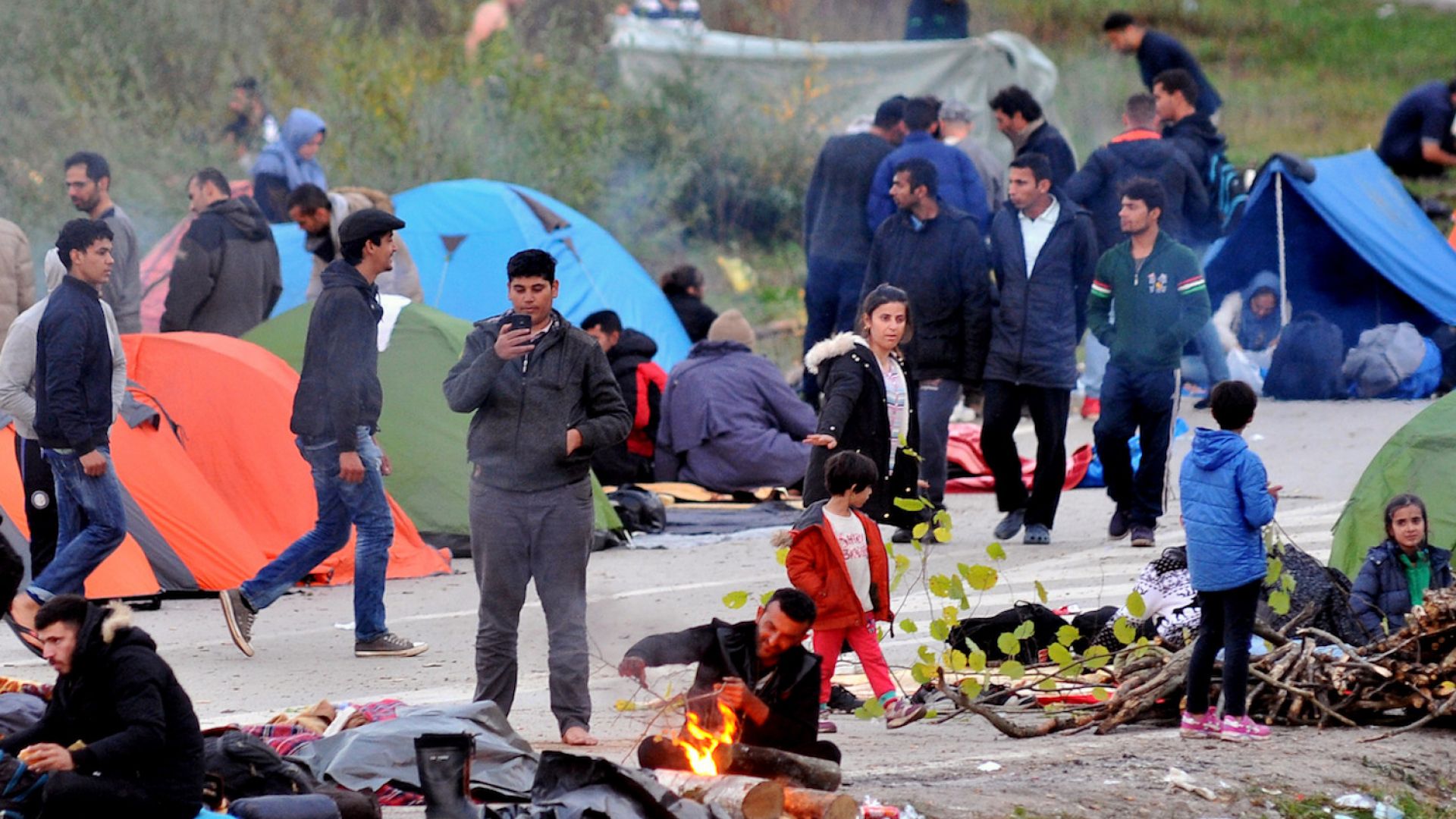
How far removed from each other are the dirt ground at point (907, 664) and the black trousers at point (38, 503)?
1.64ft

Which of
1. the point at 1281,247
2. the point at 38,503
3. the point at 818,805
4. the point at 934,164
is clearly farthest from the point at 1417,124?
the point at 818,805

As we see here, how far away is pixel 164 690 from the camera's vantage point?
5.11 meters

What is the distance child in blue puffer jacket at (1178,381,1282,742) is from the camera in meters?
6.53

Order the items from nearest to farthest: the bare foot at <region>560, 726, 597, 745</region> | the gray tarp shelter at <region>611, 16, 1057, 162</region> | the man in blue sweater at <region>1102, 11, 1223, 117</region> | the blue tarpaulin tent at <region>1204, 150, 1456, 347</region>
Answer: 1. the bare foot at <region>560, 726, 597, 745</region>
2. the man in blue sweater at <region>1102, 11, 1223, 117</region>
3. the blue tarpaulin tent at <region>1204, 150, 1456, 347</region>
4. the gray tarp shelter at <region>611, 16, 1057, 162</region>

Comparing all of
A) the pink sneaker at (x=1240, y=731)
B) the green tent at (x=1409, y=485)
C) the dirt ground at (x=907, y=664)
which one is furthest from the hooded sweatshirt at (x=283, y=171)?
the pink sneaker at (x=1240, y=731)

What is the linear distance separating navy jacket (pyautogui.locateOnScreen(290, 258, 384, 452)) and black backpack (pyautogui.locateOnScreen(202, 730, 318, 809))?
7.52ft

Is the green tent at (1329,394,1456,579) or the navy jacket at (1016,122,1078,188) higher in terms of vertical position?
the navy jacket at (1016,122,1078,188)

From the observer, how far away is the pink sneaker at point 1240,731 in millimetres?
→ 6590

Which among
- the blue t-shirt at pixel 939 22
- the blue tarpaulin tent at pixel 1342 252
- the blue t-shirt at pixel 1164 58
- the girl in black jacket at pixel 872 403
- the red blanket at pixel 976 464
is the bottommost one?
the red blanket at pixel 976 464

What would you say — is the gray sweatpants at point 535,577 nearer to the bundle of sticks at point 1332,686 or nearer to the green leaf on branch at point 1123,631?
the bundle of sticks at point 1332,686

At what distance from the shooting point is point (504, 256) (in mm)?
13914

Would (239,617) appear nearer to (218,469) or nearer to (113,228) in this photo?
(218,469)

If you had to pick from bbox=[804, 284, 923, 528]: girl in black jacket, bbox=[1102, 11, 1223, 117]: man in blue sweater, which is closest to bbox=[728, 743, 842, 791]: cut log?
bbox=[804, 284, 923, 528]: girl in black jacket

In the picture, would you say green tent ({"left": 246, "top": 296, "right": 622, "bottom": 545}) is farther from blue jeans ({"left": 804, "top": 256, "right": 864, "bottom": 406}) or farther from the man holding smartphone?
the man holding smartphone
